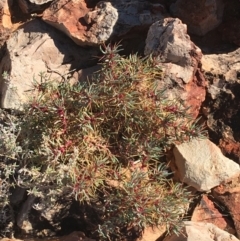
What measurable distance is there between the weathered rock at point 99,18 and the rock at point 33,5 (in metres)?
0.16

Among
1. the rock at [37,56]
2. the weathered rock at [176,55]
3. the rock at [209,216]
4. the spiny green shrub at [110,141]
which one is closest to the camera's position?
the spiny green shrub at [110,141]

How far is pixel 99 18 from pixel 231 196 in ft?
5.51

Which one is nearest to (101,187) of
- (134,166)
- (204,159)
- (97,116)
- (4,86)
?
(134,166)

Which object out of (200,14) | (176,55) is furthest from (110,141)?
(200,14)

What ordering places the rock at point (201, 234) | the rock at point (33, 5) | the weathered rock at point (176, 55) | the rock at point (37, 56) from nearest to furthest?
the rock at point (201, 234) → the weathered rock at point (176, 55) → the rock at point (37, 56) → the rock at point (33, 5)

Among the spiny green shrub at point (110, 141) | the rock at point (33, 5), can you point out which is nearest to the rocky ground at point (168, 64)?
the rock at point (33, 5)

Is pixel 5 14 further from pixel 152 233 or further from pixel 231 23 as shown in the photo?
pixel 152 233

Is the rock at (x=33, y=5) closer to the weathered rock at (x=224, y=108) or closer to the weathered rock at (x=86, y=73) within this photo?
the weathered rock at (x=86, y=73)

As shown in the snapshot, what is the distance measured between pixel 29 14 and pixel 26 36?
11.4 inches

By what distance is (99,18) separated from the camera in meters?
4.16

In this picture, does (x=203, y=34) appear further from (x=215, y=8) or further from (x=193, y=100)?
(x=193, y=100)

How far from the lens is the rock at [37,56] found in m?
4.13

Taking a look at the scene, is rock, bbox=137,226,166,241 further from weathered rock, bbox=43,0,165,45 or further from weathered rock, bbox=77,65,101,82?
weathered rock, bbox=43,0,165,45

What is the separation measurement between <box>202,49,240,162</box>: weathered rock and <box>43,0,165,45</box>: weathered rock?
24.7 inches
